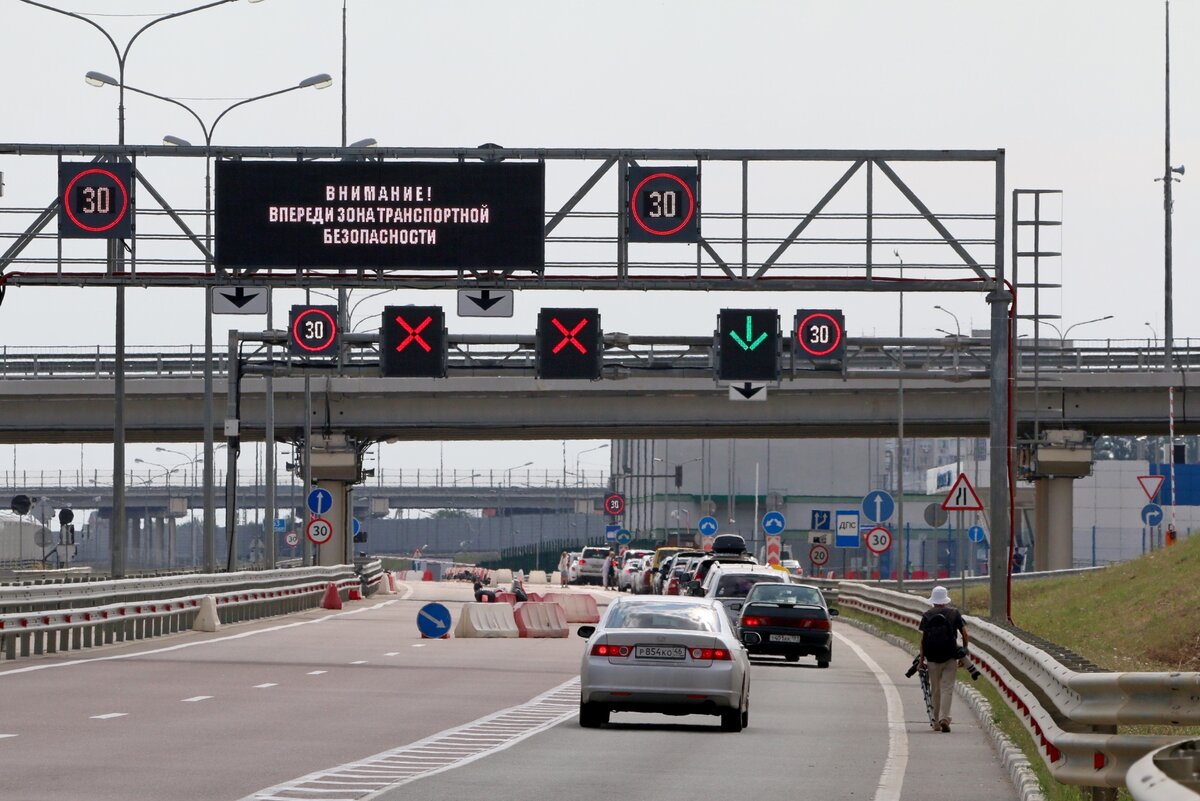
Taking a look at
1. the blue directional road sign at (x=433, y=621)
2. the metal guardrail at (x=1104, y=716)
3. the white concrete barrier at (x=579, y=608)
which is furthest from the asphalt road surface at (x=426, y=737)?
the white concrete barrier at (x=579, y=608)

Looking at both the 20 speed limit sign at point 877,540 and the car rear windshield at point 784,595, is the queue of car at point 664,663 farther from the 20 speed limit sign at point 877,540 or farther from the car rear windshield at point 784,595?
the 20 speed limit sign at point 877,540

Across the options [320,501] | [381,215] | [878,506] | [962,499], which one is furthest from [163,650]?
[320,501]

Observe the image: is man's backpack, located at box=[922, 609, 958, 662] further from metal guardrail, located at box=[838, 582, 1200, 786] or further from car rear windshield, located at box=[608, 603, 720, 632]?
metal guardrail, located at box=[838, 582, 1200, 786]

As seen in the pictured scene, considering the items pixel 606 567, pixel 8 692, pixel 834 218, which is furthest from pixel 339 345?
pixel 606 567

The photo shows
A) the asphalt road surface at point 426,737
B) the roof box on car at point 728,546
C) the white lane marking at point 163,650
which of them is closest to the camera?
the asphalt road surface at point 426,737

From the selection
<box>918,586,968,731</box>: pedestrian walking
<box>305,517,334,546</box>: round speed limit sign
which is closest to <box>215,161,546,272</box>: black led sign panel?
<box>918,586,968,731</box>: pedestrian walking

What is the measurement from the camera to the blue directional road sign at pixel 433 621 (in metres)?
40.8

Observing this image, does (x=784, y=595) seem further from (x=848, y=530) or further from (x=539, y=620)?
(x=848, y=530)

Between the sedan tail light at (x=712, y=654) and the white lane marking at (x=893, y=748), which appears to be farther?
the sedan tail light at (x=712, y=654)

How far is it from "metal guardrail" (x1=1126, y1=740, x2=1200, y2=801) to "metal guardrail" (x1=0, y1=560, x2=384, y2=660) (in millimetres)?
24397

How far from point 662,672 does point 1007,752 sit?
4.00 metres

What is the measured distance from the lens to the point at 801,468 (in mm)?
151625

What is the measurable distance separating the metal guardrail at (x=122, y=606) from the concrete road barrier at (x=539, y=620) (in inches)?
236

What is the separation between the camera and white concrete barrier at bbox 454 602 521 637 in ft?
139
